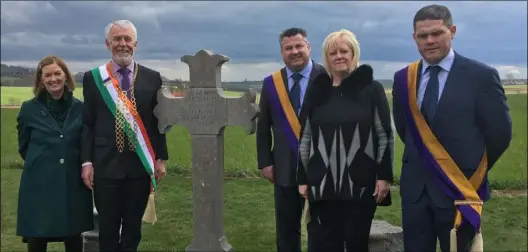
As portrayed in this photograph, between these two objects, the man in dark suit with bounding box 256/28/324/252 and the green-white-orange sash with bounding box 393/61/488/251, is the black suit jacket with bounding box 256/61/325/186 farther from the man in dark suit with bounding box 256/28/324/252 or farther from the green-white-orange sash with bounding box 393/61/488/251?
the green-white-orange sash with bounding box 393/61/488/251

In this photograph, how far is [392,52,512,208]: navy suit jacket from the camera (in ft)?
11.0

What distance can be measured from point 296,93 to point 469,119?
143 centimetres

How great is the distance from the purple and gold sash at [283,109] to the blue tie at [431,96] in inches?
42.6

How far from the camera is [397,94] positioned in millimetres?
3652

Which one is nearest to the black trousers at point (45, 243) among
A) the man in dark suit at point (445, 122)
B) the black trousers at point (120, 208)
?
the black trousers at point (120, 208)

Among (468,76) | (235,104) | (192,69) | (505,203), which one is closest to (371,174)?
(468,76)

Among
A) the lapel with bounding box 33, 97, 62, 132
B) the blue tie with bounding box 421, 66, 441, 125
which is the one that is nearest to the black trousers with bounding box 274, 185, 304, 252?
the blue tie with bounding box 421, 66, 441, 125

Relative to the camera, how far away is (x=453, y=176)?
11.3 ft

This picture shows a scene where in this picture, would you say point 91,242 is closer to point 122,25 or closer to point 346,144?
point 122,25

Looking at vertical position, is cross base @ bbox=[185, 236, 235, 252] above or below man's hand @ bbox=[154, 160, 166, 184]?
below

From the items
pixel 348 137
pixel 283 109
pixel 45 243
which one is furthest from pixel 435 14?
pixel 45 243

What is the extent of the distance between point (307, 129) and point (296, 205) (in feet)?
2.96

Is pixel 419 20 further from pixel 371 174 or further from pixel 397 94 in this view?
pixel 371 174

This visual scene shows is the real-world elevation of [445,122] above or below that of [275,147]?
above
